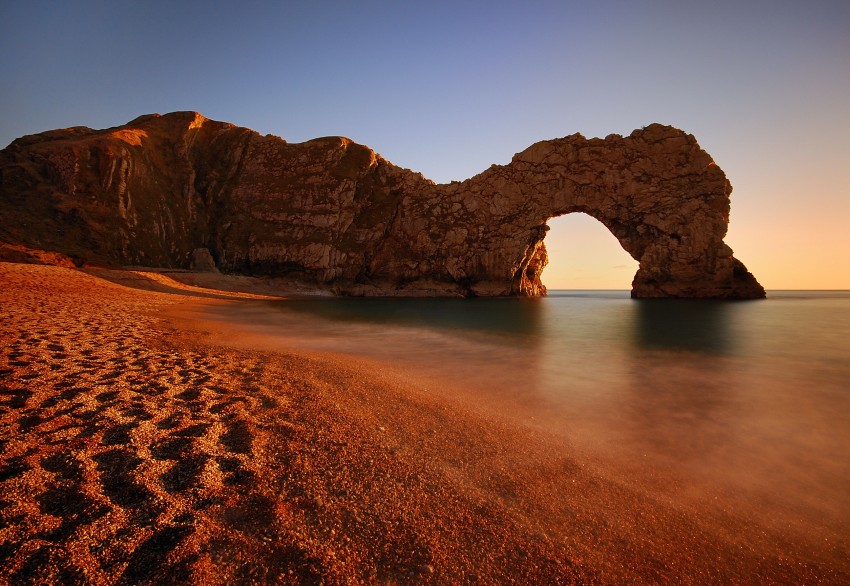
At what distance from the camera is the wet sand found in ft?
7.90

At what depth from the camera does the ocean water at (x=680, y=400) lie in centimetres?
411

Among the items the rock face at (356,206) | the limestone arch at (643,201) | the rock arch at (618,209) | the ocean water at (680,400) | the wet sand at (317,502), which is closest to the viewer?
the wet sand at (317,502)

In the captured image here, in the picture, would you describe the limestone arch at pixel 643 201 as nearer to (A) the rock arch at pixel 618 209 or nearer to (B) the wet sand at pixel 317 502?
(A) the rock arch at pixel 618 209

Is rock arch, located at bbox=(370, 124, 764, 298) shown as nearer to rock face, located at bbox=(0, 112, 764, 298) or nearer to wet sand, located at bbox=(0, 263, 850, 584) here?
rock face, located at bbox=(0, 112, 764, 298)

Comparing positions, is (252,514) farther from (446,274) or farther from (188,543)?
(446,274)

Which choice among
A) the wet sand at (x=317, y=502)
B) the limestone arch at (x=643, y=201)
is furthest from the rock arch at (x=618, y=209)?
the wet sand at (x=317, y=502)

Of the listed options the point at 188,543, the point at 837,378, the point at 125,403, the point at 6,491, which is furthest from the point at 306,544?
the point at 837,378

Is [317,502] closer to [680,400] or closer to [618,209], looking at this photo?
[680,400]

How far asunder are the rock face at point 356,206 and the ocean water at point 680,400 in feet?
133

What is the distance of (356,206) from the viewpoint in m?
60.8

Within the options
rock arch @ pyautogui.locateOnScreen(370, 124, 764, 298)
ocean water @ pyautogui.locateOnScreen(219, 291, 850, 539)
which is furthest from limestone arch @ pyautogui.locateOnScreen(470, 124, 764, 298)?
ocean water @ pyautogui.locateOnScreen(219, 291, 850, 539)

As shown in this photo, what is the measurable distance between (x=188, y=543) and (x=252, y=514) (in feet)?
1.56

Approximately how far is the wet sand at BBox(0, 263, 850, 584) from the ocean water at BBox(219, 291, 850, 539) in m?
0.51

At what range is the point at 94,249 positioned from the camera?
43.1 metres
